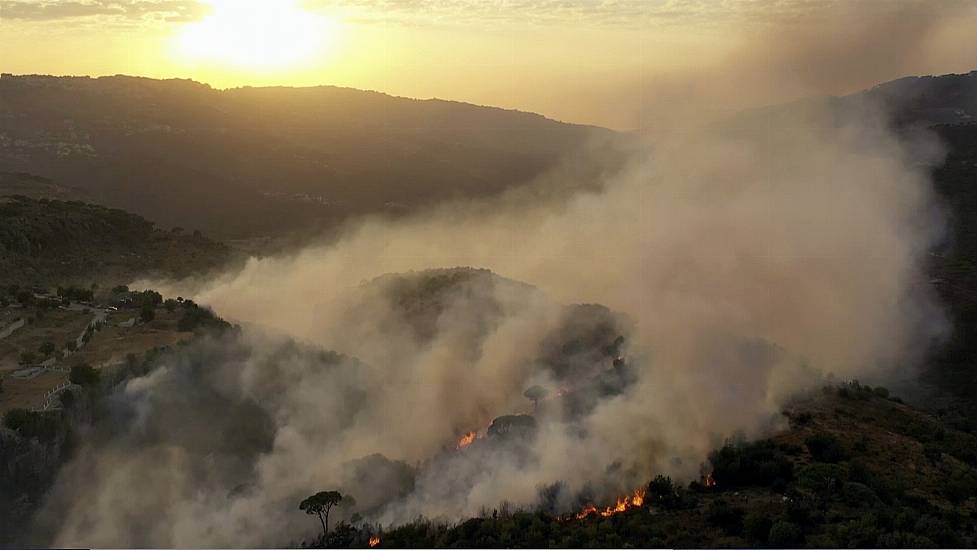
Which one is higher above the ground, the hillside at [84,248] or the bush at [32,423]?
the hillside at [84,248]

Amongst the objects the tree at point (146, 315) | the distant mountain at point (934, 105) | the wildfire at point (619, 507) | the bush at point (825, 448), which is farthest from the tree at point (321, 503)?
the distant mountain at point (934, 105)

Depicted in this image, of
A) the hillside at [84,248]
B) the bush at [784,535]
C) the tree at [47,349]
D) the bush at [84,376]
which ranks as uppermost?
the hillside at [84,248]

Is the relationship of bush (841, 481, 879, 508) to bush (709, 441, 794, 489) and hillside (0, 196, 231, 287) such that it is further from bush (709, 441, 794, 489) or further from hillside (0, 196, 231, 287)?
hillside (0, 196, 231, 287)

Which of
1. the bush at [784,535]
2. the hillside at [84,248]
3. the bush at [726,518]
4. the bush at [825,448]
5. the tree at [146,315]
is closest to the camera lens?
the bush at [784,535]

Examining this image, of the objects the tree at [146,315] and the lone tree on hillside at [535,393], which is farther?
the tree at [146,315]

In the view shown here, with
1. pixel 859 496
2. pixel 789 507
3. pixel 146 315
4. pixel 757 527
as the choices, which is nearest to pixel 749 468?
pixel 789 507

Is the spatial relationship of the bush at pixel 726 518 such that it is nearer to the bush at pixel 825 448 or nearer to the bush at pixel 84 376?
the bush at pixel 825 448

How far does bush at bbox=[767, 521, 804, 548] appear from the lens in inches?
958

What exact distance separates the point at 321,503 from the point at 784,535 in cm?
1748

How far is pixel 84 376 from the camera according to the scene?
33719 millimetres

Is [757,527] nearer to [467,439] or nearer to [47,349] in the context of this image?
[467,439]

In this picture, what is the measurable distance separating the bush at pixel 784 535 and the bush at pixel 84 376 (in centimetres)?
3084

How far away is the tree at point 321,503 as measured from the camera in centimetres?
2775

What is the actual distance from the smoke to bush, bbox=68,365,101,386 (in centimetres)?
178
